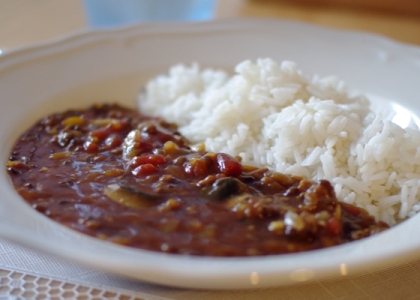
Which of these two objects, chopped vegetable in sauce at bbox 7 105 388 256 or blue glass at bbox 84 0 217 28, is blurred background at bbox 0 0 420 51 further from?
chopped vegetable in sauce at bbox 7 105 388 256

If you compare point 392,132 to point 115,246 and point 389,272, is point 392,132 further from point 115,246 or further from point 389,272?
point 115,246

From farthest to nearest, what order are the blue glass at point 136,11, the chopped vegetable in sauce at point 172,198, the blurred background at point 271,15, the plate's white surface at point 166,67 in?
the blurred background at point 271,15
the blue glass at point 136,11
the chopped vegetable in sauce at point 172,198
the plate's white surface at point 166,67

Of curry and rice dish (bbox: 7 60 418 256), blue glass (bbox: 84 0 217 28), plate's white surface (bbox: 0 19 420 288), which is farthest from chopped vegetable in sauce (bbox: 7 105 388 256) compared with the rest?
blue glass (bbox: 84 0 217 28)

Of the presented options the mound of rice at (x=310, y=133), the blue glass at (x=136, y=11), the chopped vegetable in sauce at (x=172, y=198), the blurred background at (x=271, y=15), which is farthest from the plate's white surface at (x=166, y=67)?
the blurred background at (x=271, y=15)

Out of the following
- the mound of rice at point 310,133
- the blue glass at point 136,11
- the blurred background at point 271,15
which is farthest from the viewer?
the blurred background at point 271,15

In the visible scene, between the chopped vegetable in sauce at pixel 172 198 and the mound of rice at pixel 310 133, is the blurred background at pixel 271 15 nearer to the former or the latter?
the mound of rice at pixel 310 133

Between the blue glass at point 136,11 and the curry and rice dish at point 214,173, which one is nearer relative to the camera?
the curry and rice dish at point 214,173

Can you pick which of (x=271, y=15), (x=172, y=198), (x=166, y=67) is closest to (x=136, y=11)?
(x=166, y=67)
